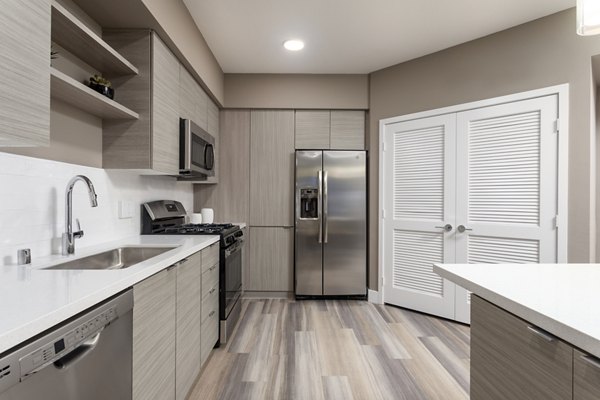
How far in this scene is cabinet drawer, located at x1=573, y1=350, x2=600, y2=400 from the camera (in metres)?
0.63

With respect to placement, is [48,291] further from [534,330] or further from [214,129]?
[214,129]

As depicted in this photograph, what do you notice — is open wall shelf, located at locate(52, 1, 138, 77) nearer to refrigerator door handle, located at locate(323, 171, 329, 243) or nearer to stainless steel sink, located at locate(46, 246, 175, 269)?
stainless steel sink, located at locate(46, 246, 175, 269)

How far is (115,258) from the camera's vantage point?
1.83 m

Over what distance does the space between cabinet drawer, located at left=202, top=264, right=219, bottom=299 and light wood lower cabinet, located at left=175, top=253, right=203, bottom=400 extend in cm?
8

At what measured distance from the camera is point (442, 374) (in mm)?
2141

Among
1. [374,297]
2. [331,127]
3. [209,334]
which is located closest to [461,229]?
[374,297]

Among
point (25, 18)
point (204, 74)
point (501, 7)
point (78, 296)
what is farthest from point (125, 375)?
point (501, 7)

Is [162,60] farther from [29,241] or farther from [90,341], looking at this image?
[90,341]

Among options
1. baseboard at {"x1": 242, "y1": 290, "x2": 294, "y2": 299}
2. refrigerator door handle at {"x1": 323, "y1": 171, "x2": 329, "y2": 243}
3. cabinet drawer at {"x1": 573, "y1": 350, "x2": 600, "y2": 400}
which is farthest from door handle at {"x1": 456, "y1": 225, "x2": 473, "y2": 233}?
cabinet drawer at {"x1": 573, "y1": 350, "x2": 600, "y2": 400}

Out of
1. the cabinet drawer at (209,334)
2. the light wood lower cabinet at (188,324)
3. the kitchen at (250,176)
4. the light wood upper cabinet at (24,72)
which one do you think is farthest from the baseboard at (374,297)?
the light wood upper cabinet at (24,72)

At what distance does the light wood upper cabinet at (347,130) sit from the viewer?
380cm

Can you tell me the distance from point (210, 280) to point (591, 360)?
2.09 m

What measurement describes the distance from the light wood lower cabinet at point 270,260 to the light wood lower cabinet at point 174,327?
1355 millimetres

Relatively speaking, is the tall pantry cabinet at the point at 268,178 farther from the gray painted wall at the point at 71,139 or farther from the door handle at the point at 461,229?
the gray painted wall at the point at 71,139
